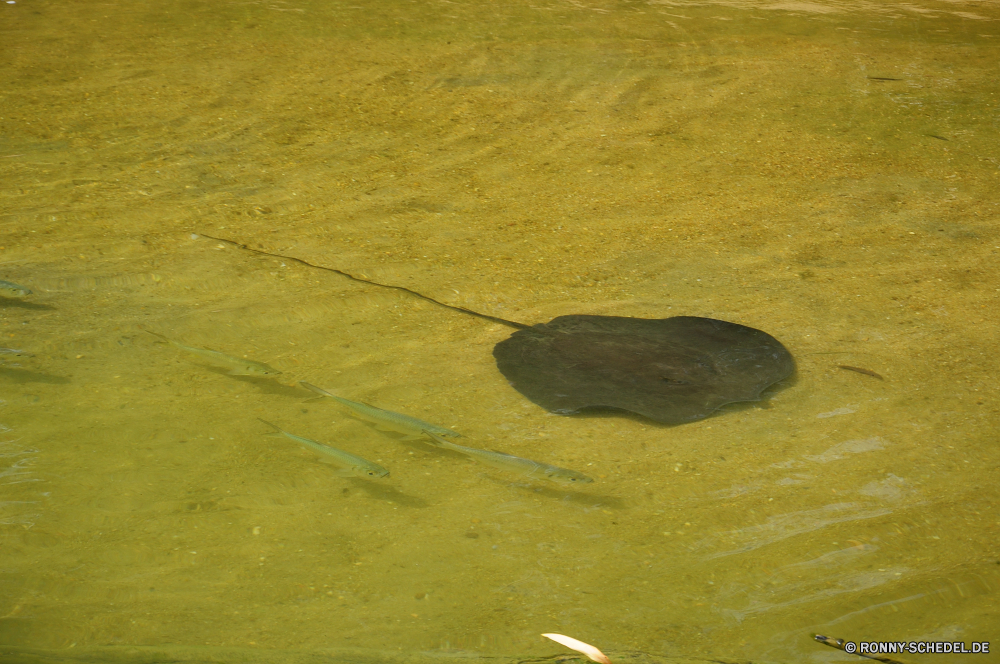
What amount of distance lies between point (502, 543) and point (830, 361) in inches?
→ 92.1

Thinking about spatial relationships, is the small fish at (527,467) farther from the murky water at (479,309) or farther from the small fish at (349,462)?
Answer: the small fish at (349,462)

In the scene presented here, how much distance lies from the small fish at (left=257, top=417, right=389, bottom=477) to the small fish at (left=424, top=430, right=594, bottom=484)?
0.41m

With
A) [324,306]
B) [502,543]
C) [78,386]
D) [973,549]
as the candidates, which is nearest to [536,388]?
[502,543]

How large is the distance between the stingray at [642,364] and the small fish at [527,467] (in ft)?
1.72

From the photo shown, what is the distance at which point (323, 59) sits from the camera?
7742 millimetres

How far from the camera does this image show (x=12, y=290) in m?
4.32

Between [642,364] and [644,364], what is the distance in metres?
0.01

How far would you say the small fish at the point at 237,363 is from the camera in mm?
4027

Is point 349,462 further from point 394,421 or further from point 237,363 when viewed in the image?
point 237,363

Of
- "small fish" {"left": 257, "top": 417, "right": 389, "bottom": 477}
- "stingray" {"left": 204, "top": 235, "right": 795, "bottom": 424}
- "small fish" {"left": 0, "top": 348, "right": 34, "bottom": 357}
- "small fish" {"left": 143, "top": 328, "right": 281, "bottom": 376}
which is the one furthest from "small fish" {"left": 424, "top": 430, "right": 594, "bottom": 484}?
"small fish" {"left": 0, "top": 348, "right": 34, "bottom": 357}

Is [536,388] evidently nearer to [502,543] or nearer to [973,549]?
[502,543]

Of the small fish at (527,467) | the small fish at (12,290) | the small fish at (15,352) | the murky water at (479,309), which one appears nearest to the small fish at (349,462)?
the murky water at (479,309)

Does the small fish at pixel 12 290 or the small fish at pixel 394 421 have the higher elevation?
the small fish at pixel 12 290

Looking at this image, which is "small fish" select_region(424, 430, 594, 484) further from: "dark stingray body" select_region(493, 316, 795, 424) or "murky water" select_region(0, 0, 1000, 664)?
"dark stingray body" select_region(493, 316, 795, 424)
